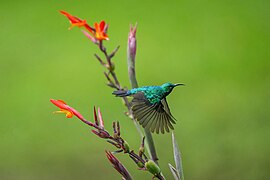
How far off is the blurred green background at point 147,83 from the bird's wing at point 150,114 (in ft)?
4.31

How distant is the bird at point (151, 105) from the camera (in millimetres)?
578

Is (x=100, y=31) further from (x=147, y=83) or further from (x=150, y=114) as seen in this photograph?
(x=147, y=83)

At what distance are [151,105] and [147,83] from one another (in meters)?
1.83

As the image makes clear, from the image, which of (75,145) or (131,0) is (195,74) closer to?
(75,145)

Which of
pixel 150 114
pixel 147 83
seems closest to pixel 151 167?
pixel 150 114

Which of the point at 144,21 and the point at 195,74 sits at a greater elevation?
the point at 144,21

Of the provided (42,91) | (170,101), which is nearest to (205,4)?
(170,101)

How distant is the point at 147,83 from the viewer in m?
2.42

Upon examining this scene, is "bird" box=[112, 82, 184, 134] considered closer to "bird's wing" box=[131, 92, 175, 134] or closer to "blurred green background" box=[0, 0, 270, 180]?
"bird's wing" box=[131, 92, 175, 134]

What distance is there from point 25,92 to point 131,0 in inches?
37.5

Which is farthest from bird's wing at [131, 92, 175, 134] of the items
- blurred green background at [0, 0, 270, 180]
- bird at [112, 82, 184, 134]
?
blurred green background at [0, 0, 270, 180]

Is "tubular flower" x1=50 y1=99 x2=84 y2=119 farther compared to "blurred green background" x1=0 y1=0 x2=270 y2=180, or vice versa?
"blurred green background" x1=0 y1=0 x2=270 y2=180

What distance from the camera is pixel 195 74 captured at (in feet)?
8.25

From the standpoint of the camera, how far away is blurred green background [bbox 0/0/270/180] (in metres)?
2.12
